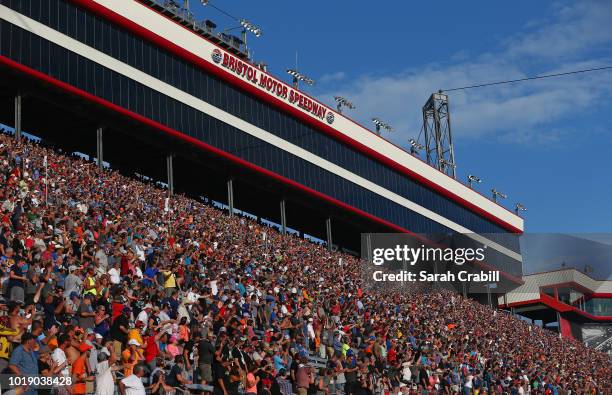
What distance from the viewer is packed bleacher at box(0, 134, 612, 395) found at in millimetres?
15453

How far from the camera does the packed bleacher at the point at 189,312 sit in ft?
50.7

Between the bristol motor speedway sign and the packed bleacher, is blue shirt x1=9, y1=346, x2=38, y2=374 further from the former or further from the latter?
the bristol motor speedway sign

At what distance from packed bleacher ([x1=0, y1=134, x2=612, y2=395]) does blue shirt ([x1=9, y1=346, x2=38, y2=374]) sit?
0.02 meters

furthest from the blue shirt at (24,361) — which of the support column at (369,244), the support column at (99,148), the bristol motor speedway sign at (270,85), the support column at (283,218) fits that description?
the support column at (369,244)

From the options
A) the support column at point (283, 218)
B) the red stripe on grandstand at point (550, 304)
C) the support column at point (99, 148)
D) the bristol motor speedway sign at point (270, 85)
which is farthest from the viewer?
the red stripe on grandstand at point (550, 304)

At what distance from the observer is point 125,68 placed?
1635 inches

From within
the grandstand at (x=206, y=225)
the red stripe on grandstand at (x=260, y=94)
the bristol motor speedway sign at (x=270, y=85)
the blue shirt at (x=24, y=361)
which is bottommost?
the blue shirt at (x=24, y=361)

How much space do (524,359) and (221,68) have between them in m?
20.7

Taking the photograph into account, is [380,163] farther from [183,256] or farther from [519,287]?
[183,256]

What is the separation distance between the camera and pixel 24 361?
41.6 ft

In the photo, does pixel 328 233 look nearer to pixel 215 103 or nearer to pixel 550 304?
pixel 215 103

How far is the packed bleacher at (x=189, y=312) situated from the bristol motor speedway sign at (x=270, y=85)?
9.16 m

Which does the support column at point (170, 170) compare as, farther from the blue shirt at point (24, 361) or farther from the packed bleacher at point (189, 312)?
the blue shirt at point (24, 361)

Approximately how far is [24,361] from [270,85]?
131 ft
